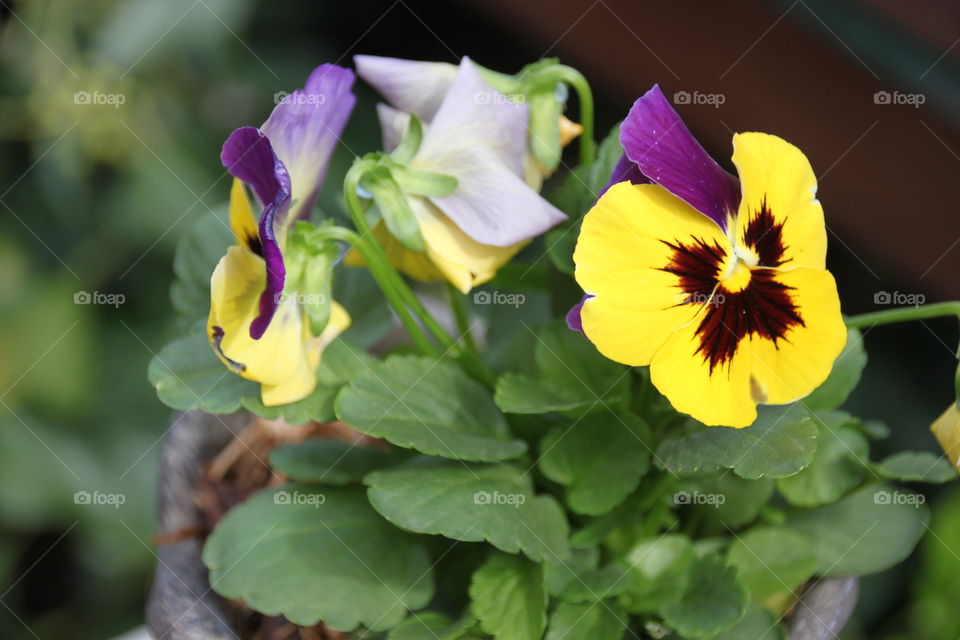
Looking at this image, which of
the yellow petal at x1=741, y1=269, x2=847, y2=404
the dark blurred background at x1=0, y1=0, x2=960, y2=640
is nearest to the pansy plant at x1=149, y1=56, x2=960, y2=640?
the yellow petal at x1=741, y1=269, x2=847, y2=404

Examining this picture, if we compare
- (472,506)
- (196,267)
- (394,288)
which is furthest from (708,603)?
(196,267)

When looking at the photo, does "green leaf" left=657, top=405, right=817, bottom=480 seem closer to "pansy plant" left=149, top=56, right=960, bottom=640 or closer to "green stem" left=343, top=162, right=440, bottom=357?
"pansy plant" left=149, top=56, right=960, bottom=640

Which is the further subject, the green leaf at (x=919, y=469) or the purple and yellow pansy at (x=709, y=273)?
the green leaf at (x=919, y=469)

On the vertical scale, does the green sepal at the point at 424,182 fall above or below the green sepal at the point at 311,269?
above

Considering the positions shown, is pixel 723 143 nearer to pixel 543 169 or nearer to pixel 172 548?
pixel 543 169

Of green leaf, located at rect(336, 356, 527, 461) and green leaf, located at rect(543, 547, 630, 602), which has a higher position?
green leaf, located at rect(336, 356, 527, 461)

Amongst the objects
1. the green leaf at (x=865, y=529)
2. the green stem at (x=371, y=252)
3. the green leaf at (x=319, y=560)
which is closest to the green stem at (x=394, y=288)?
the green stem at (x=371, y=252)

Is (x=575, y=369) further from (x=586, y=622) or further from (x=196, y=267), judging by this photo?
(x=196, y=267)

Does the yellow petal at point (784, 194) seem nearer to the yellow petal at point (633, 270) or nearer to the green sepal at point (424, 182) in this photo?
the yellow petal at point (633, 270)
